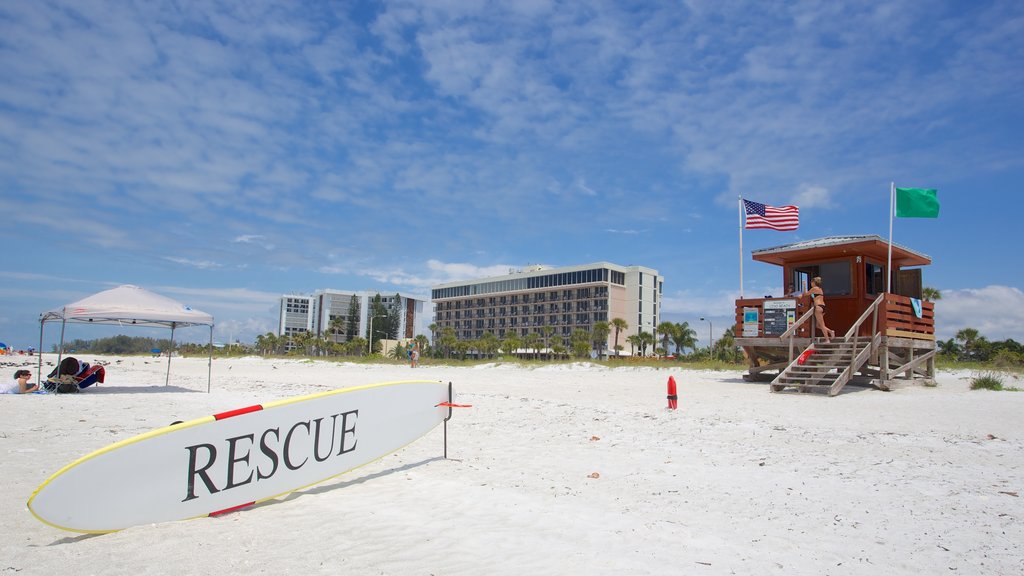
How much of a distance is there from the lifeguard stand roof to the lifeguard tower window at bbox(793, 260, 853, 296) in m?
0.38

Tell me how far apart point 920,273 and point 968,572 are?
17300 mm

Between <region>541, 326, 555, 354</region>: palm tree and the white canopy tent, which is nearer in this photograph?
the white canopy tent

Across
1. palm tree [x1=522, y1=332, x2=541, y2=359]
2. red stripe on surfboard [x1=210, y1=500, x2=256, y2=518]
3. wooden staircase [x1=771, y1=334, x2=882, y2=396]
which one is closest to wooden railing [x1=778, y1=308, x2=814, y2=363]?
wooden staircase [x1=771, y1=334, x2=882, y2=396]

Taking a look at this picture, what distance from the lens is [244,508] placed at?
5641 millimetres

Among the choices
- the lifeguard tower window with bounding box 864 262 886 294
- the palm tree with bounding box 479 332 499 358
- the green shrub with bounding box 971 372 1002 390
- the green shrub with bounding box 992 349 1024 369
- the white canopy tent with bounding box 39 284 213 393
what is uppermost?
the lifeguard tower window with bounding box 864 262 886 294

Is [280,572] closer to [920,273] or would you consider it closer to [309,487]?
[309,487]

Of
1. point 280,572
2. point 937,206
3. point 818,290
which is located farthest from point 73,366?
point 937,206

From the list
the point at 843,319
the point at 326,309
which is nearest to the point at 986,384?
the point at 843,319

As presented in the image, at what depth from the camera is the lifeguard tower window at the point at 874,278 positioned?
1745 cm

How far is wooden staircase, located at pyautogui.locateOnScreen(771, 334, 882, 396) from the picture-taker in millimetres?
14266

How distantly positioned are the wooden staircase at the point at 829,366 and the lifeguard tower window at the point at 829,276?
224cm

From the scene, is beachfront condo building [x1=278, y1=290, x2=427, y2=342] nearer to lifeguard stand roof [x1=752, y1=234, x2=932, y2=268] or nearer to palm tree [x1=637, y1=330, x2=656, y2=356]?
palm tree [x1=637, y1=330, x2=656, y2=356]

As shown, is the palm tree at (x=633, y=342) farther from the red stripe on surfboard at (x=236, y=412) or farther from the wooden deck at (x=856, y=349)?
the red stripe on surfboard at (x=236, y=412)

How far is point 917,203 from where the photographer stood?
16.8m
